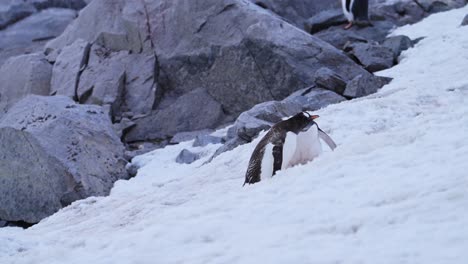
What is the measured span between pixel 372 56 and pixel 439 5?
533 centimetres

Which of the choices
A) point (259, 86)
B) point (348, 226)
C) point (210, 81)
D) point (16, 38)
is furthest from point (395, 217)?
point (16, 38)

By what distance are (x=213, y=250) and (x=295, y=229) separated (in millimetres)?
458

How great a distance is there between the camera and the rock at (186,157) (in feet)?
27.1

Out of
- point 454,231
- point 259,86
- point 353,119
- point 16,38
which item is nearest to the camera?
point 454,231

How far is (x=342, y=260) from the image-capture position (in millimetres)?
2590

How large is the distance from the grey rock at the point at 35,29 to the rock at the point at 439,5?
1072cm

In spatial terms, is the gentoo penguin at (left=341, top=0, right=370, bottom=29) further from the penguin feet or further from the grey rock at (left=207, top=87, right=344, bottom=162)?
the grey rock at (left=207, top=87, right=344, bottom=162)

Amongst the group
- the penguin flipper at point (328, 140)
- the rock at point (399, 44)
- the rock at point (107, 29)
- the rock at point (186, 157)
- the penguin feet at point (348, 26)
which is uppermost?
the penguin flipper at point (328, 140)

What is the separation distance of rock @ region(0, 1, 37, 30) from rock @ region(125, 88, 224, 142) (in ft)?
30.0

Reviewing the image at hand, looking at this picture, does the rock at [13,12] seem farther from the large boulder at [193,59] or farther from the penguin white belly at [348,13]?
the penguin white belly at [348,13]

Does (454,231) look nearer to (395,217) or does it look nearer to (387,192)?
(395,217)

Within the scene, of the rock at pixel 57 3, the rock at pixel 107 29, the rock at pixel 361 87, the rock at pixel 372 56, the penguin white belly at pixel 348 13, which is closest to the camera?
the rock at pixel 361 87

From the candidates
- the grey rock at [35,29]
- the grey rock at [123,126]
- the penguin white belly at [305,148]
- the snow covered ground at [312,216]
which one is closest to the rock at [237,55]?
the grey rock at [123,126]

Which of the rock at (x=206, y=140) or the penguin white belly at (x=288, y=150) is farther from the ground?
the penguin white belly at (x=288, y=150)
